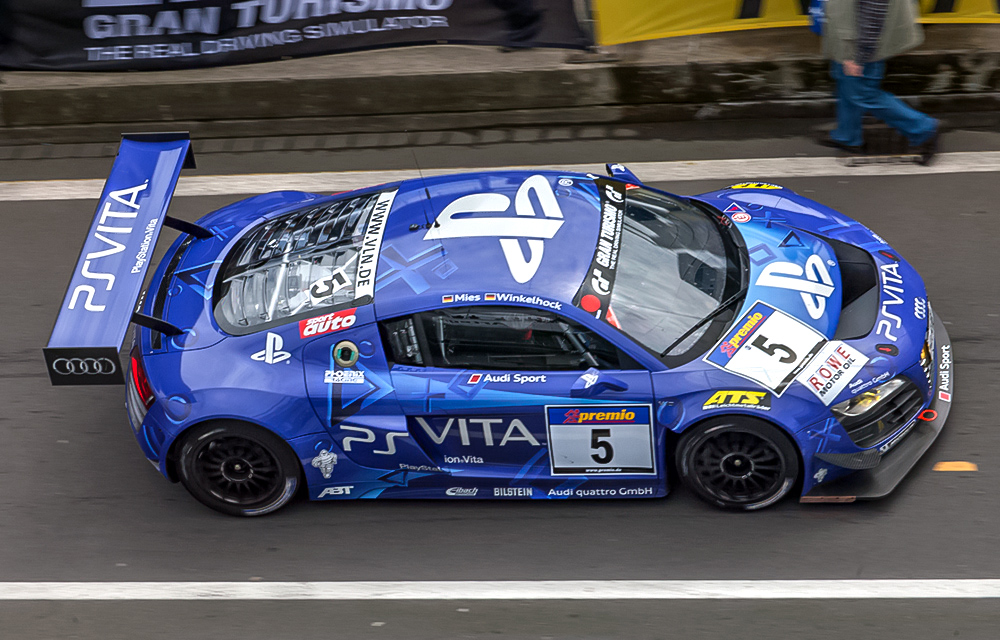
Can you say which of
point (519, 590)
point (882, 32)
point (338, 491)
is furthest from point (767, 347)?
point (882, 32)

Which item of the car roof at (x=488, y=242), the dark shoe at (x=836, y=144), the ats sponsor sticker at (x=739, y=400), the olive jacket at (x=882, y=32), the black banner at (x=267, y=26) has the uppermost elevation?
the black banner at (x=267, y=26)

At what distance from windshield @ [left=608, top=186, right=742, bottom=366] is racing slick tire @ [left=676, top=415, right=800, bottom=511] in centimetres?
41

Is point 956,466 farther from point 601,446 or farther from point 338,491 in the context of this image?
point 338,491

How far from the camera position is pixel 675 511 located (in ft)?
16.7

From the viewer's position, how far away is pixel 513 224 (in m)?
5.02

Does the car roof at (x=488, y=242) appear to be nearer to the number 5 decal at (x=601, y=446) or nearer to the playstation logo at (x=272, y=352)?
the playstation logo at (x=272, y=352)

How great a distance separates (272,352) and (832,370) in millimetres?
2689

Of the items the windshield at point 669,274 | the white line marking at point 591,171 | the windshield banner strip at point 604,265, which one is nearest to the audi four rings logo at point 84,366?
the windshield banner strip at point 604,265

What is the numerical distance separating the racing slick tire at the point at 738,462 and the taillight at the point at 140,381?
2.65 m

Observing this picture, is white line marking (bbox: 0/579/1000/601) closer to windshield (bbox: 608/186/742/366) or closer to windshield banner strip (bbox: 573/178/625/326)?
windshield (bbox: 608/186/742/366)

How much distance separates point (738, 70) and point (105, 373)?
5.84m

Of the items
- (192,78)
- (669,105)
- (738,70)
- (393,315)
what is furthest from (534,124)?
(393,315)

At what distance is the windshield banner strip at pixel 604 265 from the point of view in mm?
4738

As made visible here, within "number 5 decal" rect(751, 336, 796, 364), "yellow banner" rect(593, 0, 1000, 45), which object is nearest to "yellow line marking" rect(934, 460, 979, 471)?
"number 5 decal" rect(751, 336, 796, 364)
